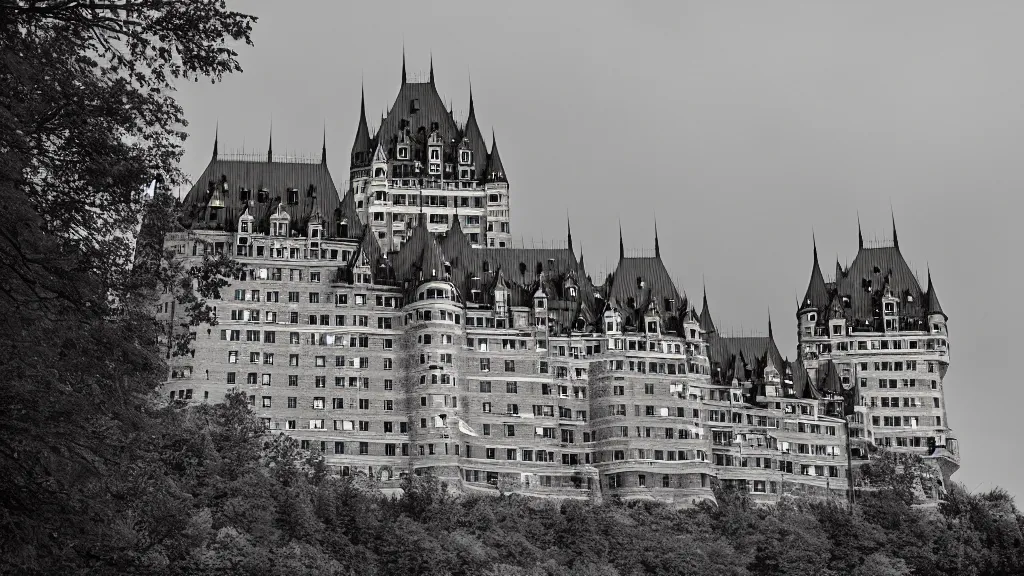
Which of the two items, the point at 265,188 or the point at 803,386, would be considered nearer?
the point at 265,188

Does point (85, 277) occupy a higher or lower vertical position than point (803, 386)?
lower

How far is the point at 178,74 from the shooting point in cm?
3775

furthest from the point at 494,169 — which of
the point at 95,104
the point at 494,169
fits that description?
the point at 95,104

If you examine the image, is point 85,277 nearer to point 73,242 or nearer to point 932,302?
point 73,242

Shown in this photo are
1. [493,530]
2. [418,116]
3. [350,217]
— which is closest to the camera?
[493,530]

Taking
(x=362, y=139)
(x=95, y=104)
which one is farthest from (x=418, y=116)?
(x=95, y=104)

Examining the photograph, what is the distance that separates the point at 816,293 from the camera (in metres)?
182

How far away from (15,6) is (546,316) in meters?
119

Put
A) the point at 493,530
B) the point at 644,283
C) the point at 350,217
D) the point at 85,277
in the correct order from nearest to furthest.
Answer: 1. the point at 85,277
2. the point at 493,530
3. the point at 350,217
4. the point at 644,283

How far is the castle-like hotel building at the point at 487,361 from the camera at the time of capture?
467ft

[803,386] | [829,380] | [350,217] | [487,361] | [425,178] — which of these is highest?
[425,178]

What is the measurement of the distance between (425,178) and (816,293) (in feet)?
155

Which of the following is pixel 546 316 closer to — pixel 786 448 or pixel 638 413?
pixel 638 413

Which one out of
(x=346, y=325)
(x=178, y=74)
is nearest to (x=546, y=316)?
(x=346, y=325)
